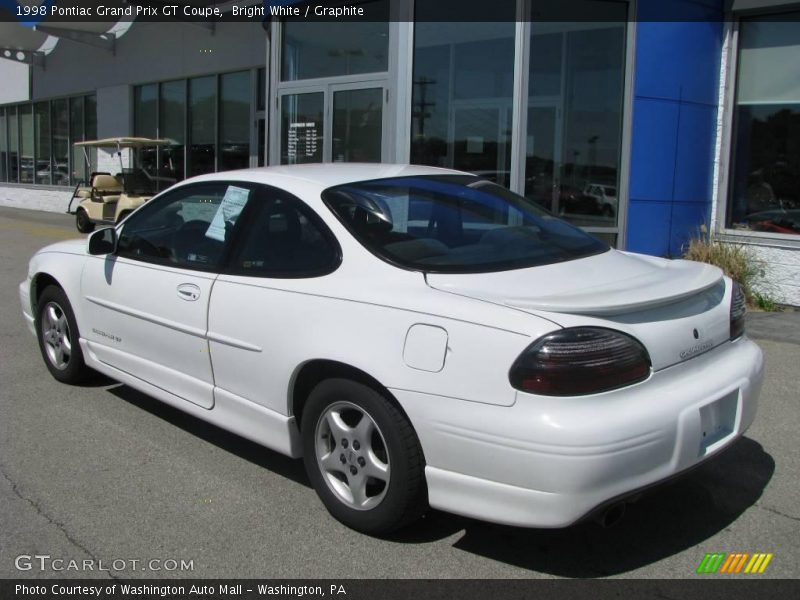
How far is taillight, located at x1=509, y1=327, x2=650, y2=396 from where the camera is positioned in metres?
2.81

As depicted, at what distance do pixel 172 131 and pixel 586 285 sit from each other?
17.6 m

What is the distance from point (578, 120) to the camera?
9797 mm

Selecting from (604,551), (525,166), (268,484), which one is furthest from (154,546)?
(525,166)

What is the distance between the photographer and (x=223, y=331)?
3840 millimetres

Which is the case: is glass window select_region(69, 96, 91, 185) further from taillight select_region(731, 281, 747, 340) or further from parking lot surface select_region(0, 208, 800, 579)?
taillight select_region(731, 281, 747, 340)

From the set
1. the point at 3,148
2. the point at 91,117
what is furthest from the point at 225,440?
the point at 3,148

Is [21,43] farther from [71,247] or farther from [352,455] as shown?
[352,455]

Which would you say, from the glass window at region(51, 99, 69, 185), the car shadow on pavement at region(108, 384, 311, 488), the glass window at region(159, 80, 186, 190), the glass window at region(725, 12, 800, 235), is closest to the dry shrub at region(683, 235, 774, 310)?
the glass window at region(725, 12, 800, 235)

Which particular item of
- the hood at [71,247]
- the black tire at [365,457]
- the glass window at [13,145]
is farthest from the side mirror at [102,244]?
the glass window at [13,145]

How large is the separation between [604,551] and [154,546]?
75.0 inches

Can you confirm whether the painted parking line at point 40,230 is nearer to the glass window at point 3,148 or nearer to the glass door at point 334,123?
the glass door at point 334,123

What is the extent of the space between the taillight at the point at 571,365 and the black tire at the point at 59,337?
11.4 feet

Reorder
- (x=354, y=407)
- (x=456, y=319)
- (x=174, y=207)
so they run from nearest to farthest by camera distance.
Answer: (x=456, y=319), (x=354, y=407), (x=174, y=207)

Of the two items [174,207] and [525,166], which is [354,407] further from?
[525,166]
